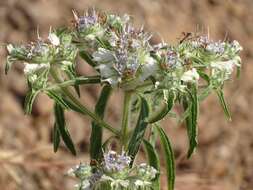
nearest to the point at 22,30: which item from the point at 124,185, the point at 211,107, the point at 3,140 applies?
the point at 3,140

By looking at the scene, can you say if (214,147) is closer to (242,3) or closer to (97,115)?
(242,3)

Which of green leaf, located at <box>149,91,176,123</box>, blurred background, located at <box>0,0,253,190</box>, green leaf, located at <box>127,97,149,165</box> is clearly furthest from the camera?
blurred background, located at <box>0,0,253,190</box>

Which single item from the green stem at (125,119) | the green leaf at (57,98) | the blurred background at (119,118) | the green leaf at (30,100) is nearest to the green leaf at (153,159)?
the green stem at (125,119)

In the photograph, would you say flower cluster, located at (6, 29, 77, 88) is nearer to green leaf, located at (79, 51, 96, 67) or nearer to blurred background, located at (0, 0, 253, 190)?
green leaf, located at (79, 51, 96, 67)

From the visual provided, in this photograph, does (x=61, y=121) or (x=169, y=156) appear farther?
(x=61, y=121)

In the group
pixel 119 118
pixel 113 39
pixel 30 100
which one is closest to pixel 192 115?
pixel 113 39

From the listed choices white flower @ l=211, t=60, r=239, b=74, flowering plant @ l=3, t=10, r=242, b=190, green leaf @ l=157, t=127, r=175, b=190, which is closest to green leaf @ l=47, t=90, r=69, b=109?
flowering plant @ l=3, t=10, r=242, b=190

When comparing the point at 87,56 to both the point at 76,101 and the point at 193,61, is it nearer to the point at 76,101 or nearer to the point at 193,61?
the point at 76,101

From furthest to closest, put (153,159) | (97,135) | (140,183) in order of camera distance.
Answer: (97,135), (153,159), (140,183)
